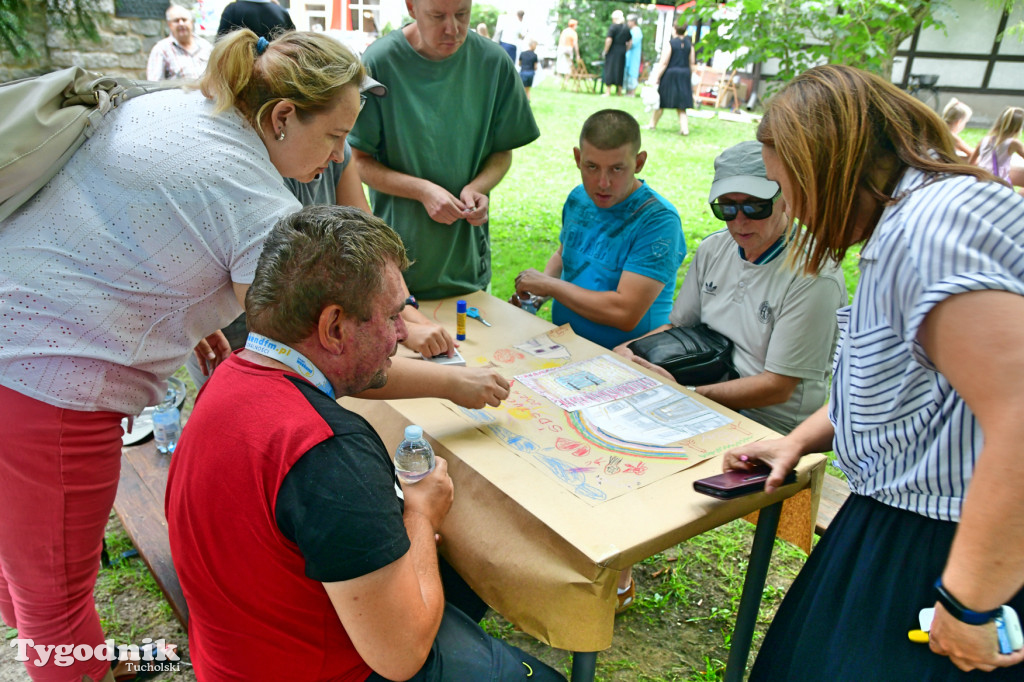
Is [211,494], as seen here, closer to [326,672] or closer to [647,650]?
[326,672]

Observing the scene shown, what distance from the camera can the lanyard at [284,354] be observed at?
3.95 ft

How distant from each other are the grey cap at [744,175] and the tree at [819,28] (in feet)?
5.35

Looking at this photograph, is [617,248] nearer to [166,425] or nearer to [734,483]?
[734,483]

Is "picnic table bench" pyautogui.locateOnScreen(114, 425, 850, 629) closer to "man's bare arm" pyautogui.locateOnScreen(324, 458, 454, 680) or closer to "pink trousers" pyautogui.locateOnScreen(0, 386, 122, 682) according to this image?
"pink trousers" pyautogui.locateOnScreen(0, 386, 122, 682)

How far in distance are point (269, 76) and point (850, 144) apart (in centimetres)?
121

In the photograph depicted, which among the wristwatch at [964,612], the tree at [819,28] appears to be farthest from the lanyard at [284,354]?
the tree at [819,28]

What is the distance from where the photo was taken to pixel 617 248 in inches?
109

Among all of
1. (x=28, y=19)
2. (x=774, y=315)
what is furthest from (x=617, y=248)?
(x=28, y=19)

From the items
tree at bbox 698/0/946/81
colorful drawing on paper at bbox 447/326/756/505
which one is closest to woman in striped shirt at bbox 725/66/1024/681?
colorful drawing on paper at bbox 447/326/756/505

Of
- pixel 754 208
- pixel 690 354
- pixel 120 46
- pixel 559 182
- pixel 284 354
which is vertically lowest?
pixel 559 182

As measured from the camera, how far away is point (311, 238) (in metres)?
1.21

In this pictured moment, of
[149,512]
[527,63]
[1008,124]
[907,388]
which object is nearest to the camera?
[907,388]

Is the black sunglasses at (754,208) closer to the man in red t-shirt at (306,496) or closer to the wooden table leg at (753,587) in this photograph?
the wooden table leg at (753,587)

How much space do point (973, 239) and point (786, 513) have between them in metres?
1.13
